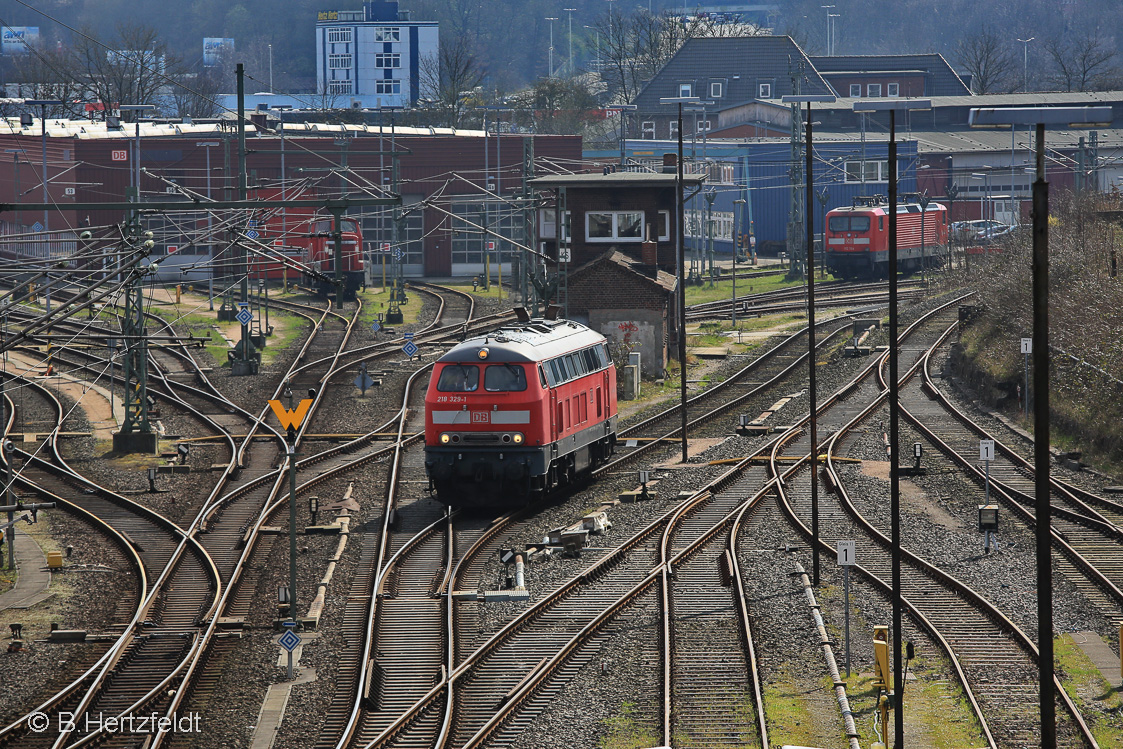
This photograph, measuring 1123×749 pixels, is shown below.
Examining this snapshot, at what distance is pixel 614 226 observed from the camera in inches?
1657

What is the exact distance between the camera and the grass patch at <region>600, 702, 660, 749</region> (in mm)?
12984

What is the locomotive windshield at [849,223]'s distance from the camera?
57.1 m

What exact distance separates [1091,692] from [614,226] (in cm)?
2903

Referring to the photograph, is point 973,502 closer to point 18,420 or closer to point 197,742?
point 197,742

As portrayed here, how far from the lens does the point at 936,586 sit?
18.5 m

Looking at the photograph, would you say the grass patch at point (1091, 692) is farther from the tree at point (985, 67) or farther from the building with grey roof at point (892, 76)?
the tree at point (985, 67)

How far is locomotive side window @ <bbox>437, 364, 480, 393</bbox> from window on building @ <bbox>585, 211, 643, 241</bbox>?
1986 centimetres

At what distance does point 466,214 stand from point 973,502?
4551cm

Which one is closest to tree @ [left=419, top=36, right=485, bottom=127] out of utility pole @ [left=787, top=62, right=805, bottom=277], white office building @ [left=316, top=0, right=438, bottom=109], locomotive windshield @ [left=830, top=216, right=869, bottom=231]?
white office building @ [left=316, top=0, right=438, bottom=109]

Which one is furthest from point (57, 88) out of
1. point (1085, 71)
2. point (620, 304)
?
point (1085, 71)

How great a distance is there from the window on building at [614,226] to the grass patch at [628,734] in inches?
1157

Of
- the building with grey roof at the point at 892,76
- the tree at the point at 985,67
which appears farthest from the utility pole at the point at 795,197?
the tree at the point at 985,67

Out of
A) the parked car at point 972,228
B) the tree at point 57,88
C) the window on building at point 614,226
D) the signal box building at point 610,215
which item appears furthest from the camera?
the tree at point 57,88

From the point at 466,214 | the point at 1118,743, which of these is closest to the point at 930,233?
the point at 466,214
